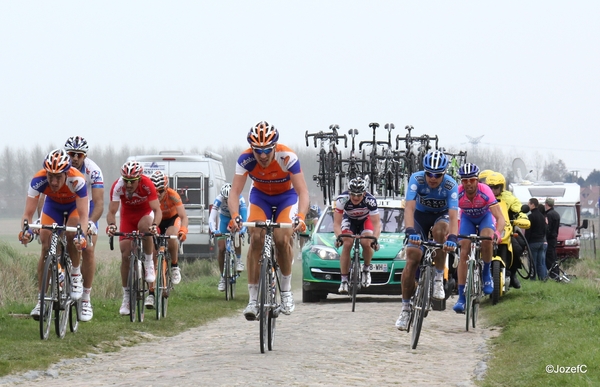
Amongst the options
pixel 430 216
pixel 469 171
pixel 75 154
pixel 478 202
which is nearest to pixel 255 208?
pixel 430 216

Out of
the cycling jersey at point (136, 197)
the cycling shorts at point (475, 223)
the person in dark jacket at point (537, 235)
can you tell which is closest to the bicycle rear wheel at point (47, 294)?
the cycling jersey at point (136, 197)

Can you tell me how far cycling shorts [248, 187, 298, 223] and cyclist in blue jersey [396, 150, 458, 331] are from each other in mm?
1199

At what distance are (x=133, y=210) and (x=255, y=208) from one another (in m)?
3.45

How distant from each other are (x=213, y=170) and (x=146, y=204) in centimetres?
1722

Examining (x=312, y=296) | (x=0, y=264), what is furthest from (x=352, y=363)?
(x=0, y=264)

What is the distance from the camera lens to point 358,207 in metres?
17.2

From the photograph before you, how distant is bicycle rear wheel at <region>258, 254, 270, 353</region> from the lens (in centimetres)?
1047

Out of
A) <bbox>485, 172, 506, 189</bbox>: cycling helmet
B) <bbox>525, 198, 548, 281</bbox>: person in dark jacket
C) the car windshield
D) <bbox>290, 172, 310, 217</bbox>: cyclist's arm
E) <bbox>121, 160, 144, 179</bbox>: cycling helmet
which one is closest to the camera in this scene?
<bbox>290, 172, 310, 217</bbox>: cyclist's arm

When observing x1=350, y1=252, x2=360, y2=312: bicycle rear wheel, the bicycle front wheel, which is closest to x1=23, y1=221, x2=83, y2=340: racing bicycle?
the bicycle front wheel

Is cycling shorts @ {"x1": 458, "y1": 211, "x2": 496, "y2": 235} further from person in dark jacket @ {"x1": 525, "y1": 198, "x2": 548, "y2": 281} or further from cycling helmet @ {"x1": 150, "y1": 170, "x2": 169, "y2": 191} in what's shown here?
person in dark jacket @ {"x1": 525, "y1": 198, "x2": 548, "y2": 281}

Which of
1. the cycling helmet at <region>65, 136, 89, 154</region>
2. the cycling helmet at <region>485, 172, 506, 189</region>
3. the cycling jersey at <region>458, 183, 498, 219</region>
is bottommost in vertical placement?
the cycling jersey at <region>458, 183, 498, 219</region>

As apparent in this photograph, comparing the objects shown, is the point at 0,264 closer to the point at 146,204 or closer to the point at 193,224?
the point at 146,204

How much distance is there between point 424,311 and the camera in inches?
444

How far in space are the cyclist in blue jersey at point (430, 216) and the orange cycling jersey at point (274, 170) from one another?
130cm
